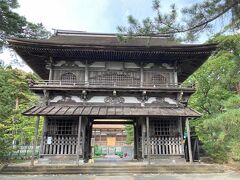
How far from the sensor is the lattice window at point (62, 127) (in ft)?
38.2

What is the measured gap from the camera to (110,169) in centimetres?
984

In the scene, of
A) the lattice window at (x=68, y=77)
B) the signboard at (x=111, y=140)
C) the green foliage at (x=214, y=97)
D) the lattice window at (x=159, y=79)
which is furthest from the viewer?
the signboard at (x=111, y=140)

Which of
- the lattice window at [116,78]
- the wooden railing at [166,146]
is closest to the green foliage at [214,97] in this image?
the wooden railing at [166,146]

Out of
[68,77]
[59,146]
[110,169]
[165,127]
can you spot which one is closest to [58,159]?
[59,146]

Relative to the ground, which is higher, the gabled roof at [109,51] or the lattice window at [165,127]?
the gabled roof at [109,51]

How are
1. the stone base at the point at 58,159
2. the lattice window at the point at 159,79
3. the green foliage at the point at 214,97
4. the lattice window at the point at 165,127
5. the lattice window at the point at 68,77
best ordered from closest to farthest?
the stone base at the point at 58,159 < the lattice window at the point at 165,127 < the green foliage at the point at 214,97 < the lattice window at the point at 68,77 < the lattice window at the point at 159,79

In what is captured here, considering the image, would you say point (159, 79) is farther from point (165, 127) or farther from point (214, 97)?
point (214, 97)

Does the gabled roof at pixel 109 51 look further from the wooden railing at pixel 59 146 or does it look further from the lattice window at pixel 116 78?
the wooden railing at pixel 59 146

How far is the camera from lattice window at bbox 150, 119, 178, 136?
12.0 m

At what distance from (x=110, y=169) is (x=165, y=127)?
4192 millimetres

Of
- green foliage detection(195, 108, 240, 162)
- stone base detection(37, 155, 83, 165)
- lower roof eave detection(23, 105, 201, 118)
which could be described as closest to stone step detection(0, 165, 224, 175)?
stone base detection(37, 155, 83, 165)

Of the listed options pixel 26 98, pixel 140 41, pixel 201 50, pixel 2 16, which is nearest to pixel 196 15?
pixel 201 50

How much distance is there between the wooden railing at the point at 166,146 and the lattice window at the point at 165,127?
423mm

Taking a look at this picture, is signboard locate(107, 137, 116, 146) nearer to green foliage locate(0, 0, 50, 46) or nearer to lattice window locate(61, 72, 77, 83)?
green foliage locate(0, 0, 50, 46)
